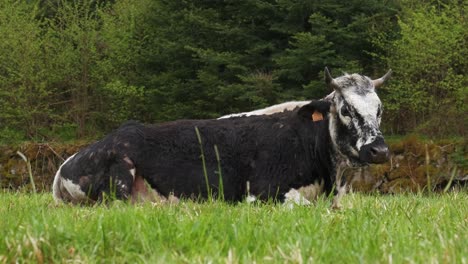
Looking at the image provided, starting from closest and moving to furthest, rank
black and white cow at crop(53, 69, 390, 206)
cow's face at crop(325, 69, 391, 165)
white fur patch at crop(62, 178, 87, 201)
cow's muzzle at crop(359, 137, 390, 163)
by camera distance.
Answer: cow's muzzle at crop(359, 137, 390, 163) < cow's face at crop(325, 69, 391, 165) < black and white cow at crop(53, 69, 390, 206) < white fur patch at crop(62, 178, 87, 201)

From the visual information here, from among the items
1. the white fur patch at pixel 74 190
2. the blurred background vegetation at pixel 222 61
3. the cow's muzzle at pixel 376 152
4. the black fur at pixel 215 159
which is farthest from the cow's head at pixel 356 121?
the blurred background vegetation at pixel 222 61

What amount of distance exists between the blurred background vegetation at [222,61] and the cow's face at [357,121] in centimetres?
1396

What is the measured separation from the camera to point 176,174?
22.3 ft

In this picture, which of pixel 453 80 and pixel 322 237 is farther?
pixel 453 80

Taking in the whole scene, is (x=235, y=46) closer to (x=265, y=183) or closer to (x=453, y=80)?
(x=453, y=80)

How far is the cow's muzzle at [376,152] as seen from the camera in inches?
243

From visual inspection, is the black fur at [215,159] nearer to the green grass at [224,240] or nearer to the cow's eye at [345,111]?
the cow's eye at [345,111]

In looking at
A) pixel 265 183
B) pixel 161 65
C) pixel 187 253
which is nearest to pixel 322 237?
pixel 187 253

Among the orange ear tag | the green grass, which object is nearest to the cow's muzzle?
the orange ear tag

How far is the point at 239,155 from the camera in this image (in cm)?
690

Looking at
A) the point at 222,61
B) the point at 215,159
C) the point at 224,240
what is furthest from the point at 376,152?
the point at 222,61

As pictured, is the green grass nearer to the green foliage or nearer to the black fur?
the black fur

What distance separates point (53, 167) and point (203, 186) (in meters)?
11.9

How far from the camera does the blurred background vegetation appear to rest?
21953 millimetres
